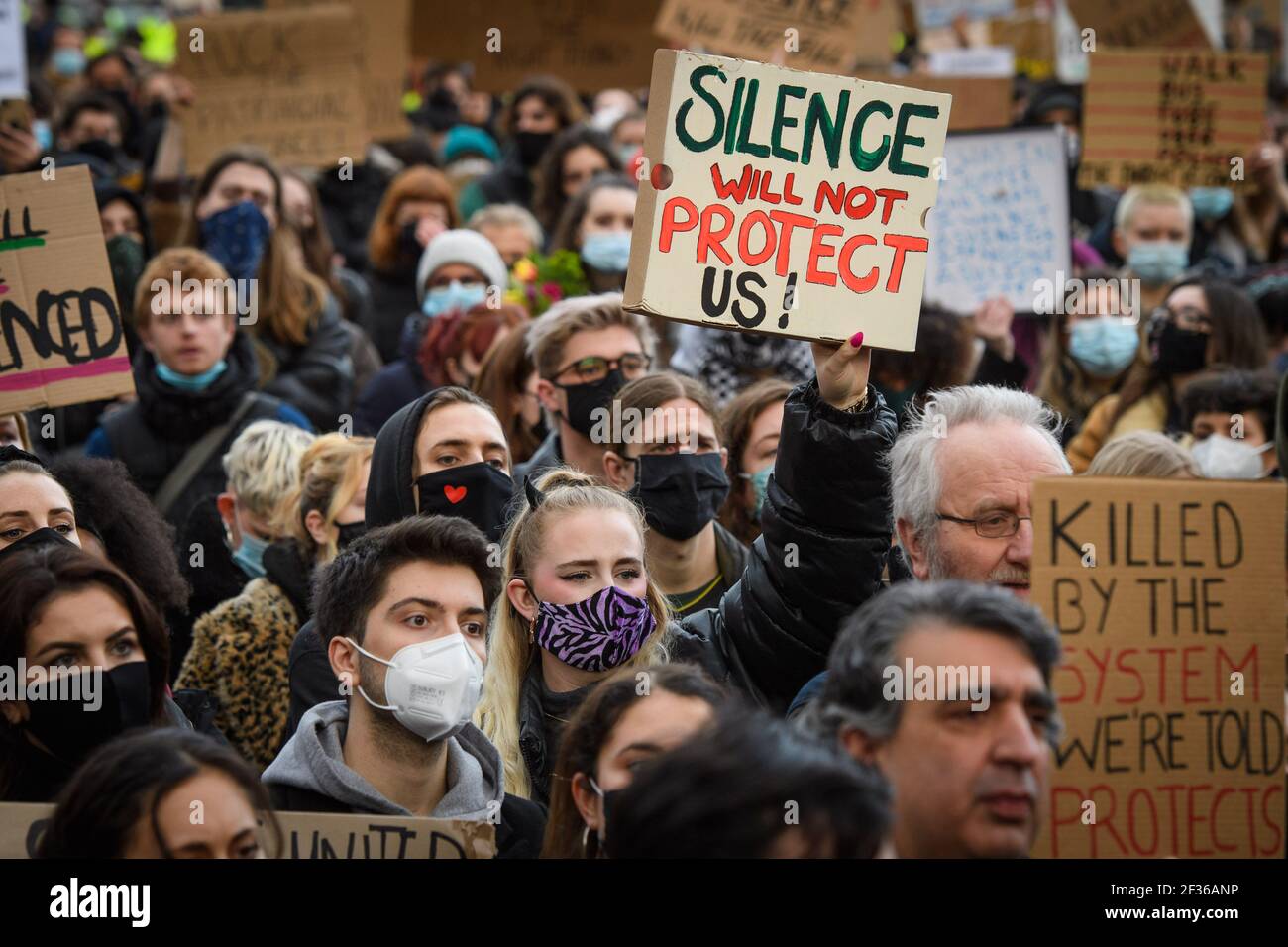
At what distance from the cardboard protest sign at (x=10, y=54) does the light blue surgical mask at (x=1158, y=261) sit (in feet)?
18.3

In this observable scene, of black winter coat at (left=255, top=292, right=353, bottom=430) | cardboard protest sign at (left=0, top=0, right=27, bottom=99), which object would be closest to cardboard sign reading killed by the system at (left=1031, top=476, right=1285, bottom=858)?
black winter coat at (left=255, top=292, right=353, bottom=430)

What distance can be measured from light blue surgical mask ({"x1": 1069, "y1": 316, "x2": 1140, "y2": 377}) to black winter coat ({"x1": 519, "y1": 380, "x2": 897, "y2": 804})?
3.83 m

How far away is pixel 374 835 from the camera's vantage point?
3.67 m

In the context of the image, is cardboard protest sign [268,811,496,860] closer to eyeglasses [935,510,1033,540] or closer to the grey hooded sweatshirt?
the grey hooded sweatshirt

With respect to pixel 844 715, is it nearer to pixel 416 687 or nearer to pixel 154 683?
pixel 416 687

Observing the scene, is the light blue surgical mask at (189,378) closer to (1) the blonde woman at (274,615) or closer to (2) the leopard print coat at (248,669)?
(1) the blonde woman at (274,615)

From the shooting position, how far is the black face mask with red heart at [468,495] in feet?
17.1

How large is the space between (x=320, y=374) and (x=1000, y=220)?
10.7ft

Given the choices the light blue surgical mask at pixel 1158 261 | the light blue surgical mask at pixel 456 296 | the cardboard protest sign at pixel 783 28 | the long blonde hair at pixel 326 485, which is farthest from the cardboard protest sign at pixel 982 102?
the long blonde hair at pixel 326 485

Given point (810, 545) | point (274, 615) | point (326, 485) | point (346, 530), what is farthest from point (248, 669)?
point (810, 545)

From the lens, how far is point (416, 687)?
404cm

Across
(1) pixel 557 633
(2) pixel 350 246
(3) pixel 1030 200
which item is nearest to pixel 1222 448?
(3) pixel 1030 200

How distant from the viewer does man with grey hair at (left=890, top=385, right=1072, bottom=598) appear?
402cm
